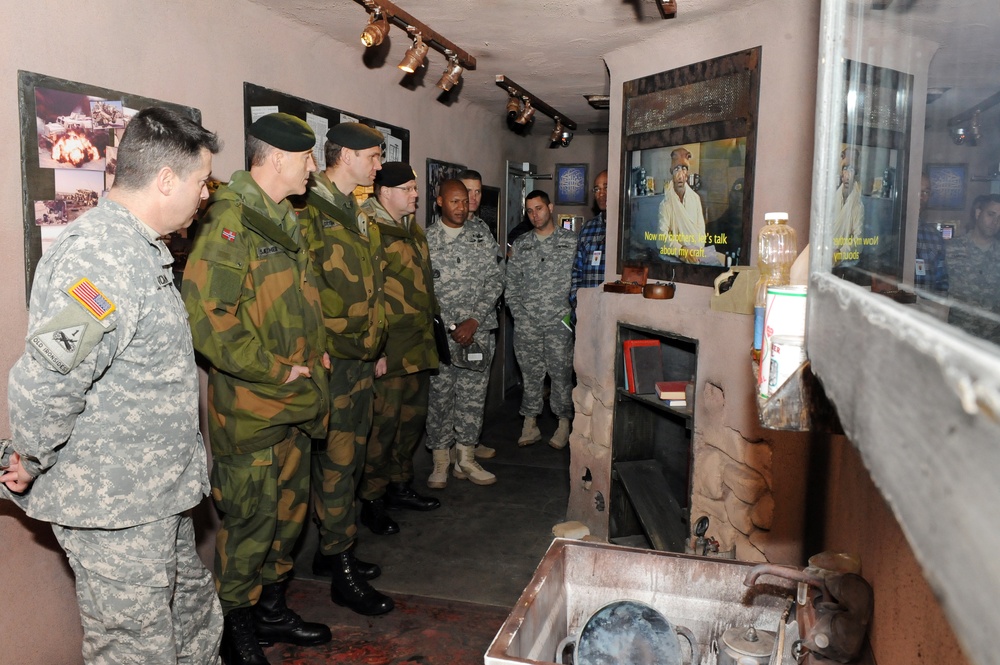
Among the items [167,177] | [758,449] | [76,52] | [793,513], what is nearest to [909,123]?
[167,177]

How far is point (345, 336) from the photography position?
10.3ft

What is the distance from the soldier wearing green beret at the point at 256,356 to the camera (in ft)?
7.62

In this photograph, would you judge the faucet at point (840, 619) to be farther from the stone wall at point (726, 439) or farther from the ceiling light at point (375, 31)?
the ceiling light at point (375, 31)

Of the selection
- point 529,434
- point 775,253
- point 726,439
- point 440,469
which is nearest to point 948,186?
point 775,253

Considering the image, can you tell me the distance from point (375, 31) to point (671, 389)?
1.96 meters

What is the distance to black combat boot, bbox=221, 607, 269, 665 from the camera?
2490 millimetres

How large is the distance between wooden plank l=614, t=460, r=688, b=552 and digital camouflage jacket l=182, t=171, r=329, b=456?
1.46 m

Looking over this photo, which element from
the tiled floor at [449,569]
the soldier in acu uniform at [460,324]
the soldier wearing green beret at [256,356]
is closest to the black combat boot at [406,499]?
the tiled floor at [449,569]

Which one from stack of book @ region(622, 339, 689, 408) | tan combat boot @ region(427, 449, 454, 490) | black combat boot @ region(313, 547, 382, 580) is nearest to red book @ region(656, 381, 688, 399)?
stack of book @ region(622, 339, 689, 408)

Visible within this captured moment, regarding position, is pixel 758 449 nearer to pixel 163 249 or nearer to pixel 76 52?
pixel 163 249

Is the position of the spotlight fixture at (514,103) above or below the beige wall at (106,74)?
above

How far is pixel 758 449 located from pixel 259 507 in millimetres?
1725

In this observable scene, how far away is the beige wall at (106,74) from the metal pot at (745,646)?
81.4 inches

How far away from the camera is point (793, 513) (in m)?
2.25
